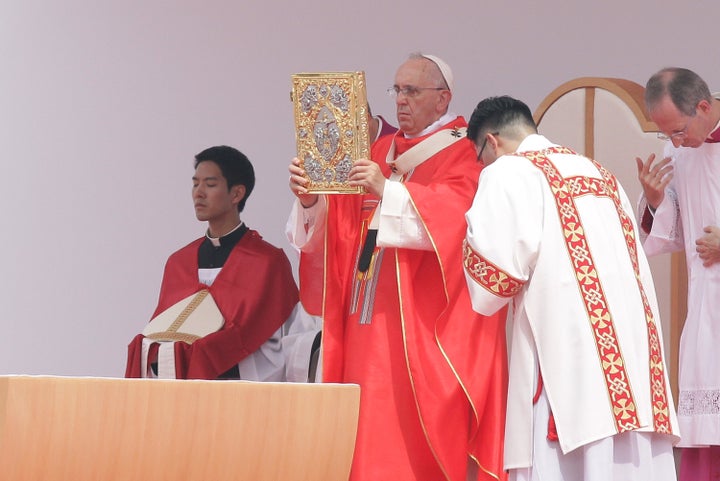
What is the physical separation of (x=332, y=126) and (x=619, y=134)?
139 centimetres

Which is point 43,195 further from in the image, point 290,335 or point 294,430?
point 294,430

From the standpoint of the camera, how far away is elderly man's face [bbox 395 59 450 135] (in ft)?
17.9

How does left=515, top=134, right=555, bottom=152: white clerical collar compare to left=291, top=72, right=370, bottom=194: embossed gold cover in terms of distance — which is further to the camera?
left=291, top=72, right=370, bottom=194: embossed gold cover

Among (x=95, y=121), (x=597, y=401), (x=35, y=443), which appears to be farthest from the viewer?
(x=95, y=121)

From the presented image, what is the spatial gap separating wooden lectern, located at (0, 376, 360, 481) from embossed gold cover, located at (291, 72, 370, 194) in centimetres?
146

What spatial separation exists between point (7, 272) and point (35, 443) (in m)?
4.93

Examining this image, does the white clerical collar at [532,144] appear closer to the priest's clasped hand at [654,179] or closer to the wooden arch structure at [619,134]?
the priest's clasped hand at [654,179]

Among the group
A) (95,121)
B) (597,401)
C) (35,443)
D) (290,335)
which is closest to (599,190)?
(597,401)

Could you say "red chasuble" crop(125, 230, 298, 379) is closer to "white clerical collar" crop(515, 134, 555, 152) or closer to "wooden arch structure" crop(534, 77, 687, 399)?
"wooden arch structure" crop(534, 77, 687, 399)

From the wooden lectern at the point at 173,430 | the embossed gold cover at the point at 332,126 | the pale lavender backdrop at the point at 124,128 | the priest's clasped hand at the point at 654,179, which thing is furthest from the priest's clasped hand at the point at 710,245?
the pale lavender backdrop at the point at 124,128

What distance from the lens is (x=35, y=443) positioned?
3.42 m

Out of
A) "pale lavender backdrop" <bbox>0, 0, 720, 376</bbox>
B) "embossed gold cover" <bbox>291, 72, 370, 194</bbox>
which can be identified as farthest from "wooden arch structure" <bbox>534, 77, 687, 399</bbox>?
"pale lavender backdrop" <bbox>0, 0, 720, 376</bbox>

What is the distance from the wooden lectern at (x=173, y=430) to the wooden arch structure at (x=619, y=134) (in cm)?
216

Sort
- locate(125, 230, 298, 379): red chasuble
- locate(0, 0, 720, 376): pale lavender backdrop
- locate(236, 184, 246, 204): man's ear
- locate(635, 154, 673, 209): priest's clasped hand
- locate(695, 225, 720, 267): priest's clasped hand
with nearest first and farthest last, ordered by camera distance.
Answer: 1. locate(695, 225, 720, 267): priest's clasped hand
2. locate(635, 154, 673, 209): priest's clasped hand
3. locate(125, 230, 298, 379): red chasuble
4. locate(236, 184, 246, 204): man's ear
5. locate(0, 0, 720, 376): pale lavender backdrop
